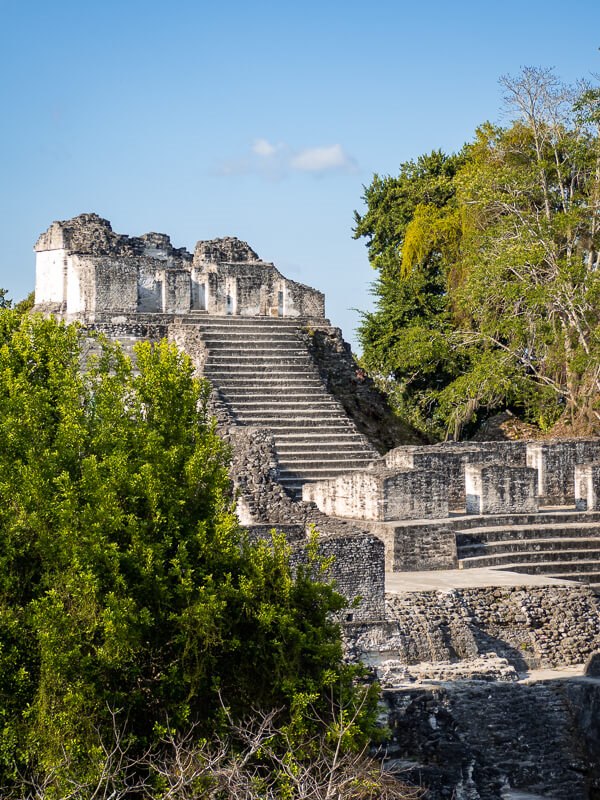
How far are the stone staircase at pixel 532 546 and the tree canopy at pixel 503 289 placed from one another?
5.95m

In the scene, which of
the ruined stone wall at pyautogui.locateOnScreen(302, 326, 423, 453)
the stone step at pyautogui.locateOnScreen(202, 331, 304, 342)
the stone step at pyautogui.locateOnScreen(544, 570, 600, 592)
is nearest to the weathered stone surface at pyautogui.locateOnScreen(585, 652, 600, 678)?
the stone step at pyautogui.locateOnScreen(544, 570, 600, 592)

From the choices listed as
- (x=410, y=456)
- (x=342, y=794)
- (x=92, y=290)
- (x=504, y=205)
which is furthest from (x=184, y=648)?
(x=504, y=205)

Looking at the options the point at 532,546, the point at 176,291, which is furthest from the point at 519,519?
the point at 176,291

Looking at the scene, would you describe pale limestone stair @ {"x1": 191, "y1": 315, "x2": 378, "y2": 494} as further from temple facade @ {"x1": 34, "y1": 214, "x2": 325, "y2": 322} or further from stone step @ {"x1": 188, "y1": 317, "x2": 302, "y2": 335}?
temple facade @ {"x1": 34, "y1": 214, "x2": 325, "y2": 322}

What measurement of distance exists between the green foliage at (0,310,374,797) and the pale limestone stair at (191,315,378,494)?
9.02 metres

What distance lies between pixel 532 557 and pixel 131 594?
10331 millimetres

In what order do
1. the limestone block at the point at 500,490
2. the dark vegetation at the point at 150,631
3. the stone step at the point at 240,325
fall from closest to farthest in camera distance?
the dark vegetation at the point at 150,631
the limestone block at the point at 500,490
the stone step at the point at 240,325

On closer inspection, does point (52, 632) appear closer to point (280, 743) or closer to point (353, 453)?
point (280, 743)

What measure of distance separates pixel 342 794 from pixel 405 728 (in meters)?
3.31

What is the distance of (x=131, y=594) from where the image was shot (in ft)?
37.0

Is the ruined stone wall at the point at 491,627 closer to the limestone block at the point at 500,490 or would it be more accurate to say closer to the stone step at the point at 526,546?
the stone step at the point at 526,546

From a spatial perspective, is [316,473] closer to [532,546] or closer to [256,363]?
[256,363]

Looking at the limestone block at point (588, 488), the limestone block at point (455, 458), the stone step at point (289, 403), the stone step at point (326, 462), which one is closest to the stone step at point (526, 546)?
the limestone block at point (455, 458)

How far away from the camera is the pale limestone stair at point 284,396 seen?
22562 mm
